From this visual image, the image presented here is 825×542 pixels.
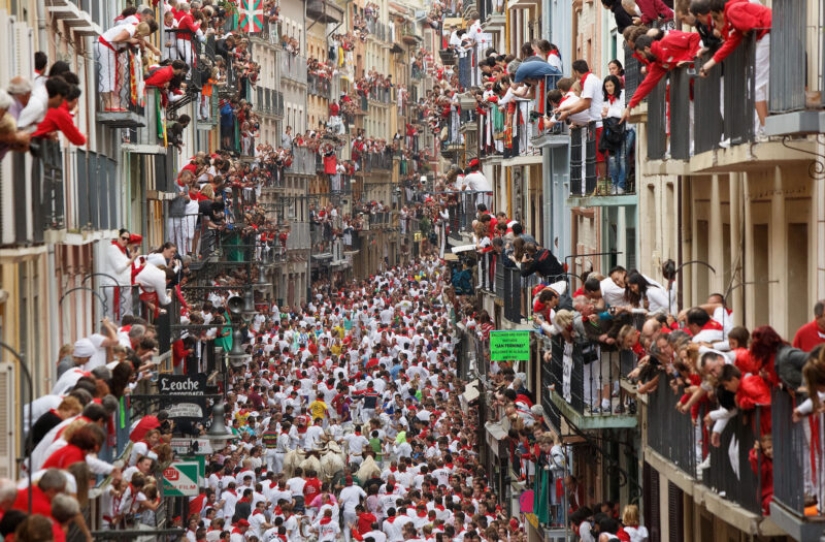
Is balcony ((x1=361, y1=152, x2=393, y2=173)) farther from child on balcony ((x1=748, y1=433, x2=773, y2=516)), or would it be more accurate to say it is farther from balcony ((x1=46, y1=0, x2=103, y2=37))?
child on balcony ((x1=748, y1=433, x2=773, y2=516))

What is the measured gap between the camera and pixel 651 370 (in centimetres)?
2255

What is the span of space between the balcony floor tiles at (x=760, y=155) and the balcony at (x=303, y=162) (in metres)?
69.6

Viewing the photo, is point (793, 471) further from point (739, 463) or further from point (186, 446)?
point (186, 446)

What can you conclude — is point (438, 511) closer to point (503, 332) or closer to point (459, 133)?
point (503, 332)

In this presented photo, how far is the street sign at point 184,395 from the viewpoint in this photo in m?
32.4

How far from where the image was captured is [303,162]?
304 feet

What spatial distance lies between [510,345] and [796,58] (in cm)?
2123

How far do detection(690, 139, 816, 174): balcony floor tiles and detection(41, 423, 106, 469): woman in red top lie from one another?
18.5 feet

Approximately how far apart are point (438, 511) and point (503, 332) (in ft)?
17.0

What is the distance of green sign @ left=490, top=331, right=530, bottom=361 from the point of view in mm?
36625

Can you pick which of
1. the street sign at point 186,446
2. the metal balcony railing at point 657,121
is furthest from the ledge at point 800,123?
the street sign at point 186,446

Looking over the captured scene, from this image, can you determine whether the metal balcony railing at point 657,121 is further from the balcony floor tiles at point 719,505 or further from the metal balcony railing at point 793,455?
the metal balcony railing at point 793,455

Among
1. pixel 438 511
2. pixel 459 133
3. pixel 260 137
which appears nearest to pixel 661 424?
pixel 438 511

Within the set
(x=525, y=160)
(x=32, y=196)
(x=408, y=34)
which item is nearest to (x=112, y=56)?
(x=32, y=196)
